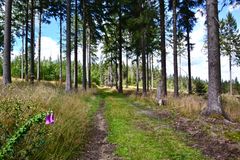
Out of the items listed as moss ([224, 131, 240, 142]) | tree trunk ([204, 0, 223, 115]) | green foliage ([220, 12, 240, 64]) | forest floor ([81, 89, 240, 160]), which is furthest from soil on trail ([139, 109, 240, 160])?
green foliage ([220, 12, 240, 64])

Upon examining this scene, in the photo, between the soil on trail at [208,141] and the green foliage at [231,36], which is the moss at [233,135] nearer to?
the soil on trail at [208,141]

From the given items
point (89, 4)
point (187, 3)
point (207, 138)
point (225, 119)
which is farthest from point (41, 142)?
point (89, 4)

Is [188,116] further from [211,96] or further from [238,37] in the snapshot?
[238,37]

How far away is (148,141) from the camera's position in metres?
7.13

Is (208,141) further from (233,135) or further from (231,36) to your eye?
(231,36)

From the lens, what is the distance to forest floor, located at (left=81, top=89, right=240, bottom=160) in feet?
19.9

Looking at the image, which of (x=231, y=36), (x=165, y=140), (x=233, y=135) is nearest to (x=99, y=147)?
(x=165, y=140)

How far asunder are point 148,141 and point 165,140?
46 cm

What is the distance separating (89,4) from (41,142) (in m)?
25.7

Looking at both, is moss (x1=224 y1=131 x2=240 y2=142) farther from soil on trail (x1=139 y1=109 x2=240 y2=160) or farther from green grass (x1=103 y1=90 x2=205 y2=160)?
green grass (x1=103 y1=90 x2=205 y2=160)

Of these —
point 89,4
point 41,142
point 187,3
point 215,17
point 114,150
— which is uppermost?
point 89,4

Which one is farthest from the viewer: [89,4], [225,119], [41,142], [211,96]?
[89,4]

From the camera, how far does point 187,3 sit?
22.4 m

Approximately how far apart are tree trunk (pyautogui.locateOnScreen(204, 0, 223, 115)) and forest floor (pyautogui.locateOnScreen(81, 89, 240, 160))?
2.41 feet
